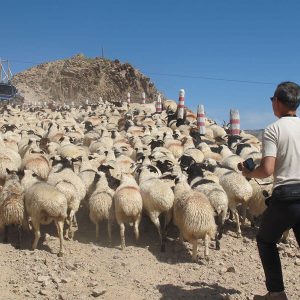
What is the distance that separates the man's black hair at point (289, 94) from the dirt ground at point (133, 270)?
8.09ft

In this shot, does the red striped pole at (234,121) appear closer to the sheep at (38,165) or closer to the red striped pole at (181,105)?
the red striped pole at (181,105)

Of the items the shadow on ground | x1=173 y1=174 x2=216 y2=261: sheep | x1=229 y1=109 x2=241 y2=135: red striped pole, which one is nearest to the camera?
the shadow on ground

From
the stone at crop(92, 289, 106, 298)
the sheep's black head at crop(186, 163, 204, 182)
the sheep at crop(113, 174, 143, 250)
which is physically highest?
the sheep's black head at crop(186, 163, 204, 182)

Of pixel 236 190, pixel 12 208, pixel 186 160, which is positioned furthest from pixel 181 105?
pixel 12 208

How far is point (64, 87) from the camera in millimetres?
45188

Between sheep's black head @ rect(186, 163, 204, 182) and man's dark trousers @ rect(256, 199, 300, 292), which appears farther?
sheep's black head @ rect(186, 163, 204, 182)

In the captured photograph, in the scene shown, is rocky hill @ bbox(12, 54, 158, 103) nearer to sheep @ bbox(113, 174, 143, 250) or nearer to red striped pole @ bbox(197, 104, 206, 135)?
red striped pole @ bbox(197, 104, 206, 135)

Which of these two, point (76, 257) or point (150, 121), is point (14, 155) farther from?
point (150, 121)

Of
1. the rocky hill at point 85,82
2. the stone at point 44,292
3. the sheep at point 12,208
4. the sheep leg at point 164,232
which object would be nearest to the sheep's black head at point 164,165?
the sheep leg at point 164,232

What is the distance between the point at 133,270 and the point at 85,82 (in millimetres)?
39200

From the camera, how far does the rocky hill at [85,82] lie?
42.9 metres

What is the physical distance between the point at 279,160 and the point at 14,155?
757 cm

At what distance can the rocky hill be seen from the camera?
1688 inches

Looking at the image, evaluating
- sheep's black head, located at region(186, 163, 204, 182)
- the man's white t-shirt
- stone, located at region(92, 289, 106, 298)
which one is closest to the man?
the man's white t-shirt
